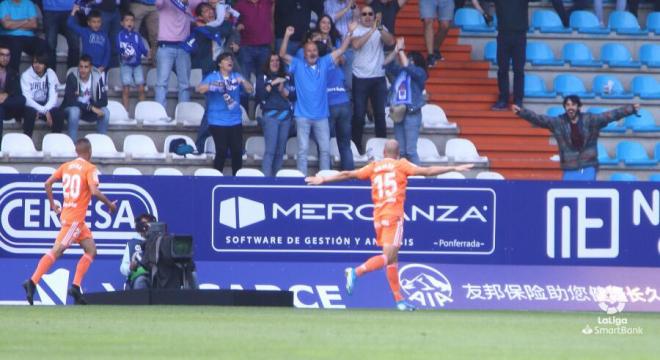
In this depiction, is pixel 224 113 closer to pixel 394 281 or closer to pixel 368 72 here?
pixel 368 72

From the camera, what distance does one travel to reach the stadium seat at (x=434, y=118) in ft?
82.9

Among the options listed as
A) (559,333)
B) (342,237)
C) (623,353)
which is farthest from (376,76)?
(623,353)

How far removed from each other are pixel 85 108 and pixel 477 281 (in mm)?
6103

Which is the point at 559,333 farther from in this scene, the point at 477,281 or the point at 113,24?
the point at 113,24

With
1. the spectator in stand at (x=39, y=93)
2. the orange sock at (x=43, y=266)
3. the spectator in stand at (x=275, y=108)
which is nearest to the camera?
the orange sock at (x=43, y=266)

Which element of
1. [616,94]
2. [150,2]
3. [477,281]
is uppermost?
[150,2]

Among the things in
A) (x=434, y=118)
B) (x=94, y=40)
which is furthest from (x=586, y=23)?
(x=94, y=40)

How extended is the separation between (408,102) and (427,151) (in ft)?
3.55

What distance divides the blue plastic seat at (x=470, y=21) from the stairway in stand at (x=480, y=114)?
0.59 ft

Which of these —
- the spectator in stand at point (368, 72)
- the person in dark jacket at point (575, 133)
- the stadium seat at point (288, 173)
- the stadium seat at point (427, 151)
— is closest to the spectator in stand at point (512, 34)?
the stadium seat at point (427, 151)

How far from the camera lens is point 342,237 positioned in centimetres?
2117

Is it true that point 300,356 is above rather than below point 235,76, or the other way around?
below

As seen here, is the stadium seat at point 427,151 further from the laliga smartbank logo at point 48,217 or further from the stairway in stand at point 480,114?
the laliga smartbank logo at point 48,217

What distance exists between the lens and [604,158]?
83.7 ft
